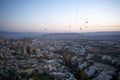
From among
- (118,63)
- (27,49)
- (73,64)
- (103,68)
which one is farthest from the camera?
(27,49)

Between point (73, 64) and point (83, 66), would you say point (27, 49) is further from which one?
point (83, 66)

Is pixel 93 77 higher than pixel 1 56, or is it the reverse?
pixel 1 56

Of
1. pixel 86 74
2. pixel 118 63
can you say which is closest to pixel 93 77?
pixel 86 74

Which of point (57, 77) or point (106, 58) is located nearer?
point (57, 77)

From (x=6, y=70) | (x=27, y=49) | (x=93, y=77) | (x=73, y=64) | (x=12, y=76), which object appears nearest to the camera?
(x=12, y=76)

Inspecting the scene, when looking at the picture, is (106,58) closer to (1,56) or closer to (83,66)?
(83,66)

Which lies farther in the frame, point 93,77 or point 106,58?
point 106,58

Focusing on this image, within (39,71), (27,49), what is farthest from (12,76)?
(27,49)

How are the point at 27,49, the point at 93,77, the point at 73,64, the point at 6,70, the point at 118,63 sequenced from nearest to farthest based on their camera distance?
the point at 6,70 → the point at 93,77 → the point at 118,63 → the point at 73,64 → the point at 27,49

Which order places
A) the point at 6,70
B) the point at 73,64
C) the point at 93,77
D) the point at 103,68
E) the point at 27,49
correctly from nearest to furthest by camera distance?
1. the point at 6,70
2. the point at 93,77
3. the point at 103,68
4. the point at 73,64
5. the point at 27,49
